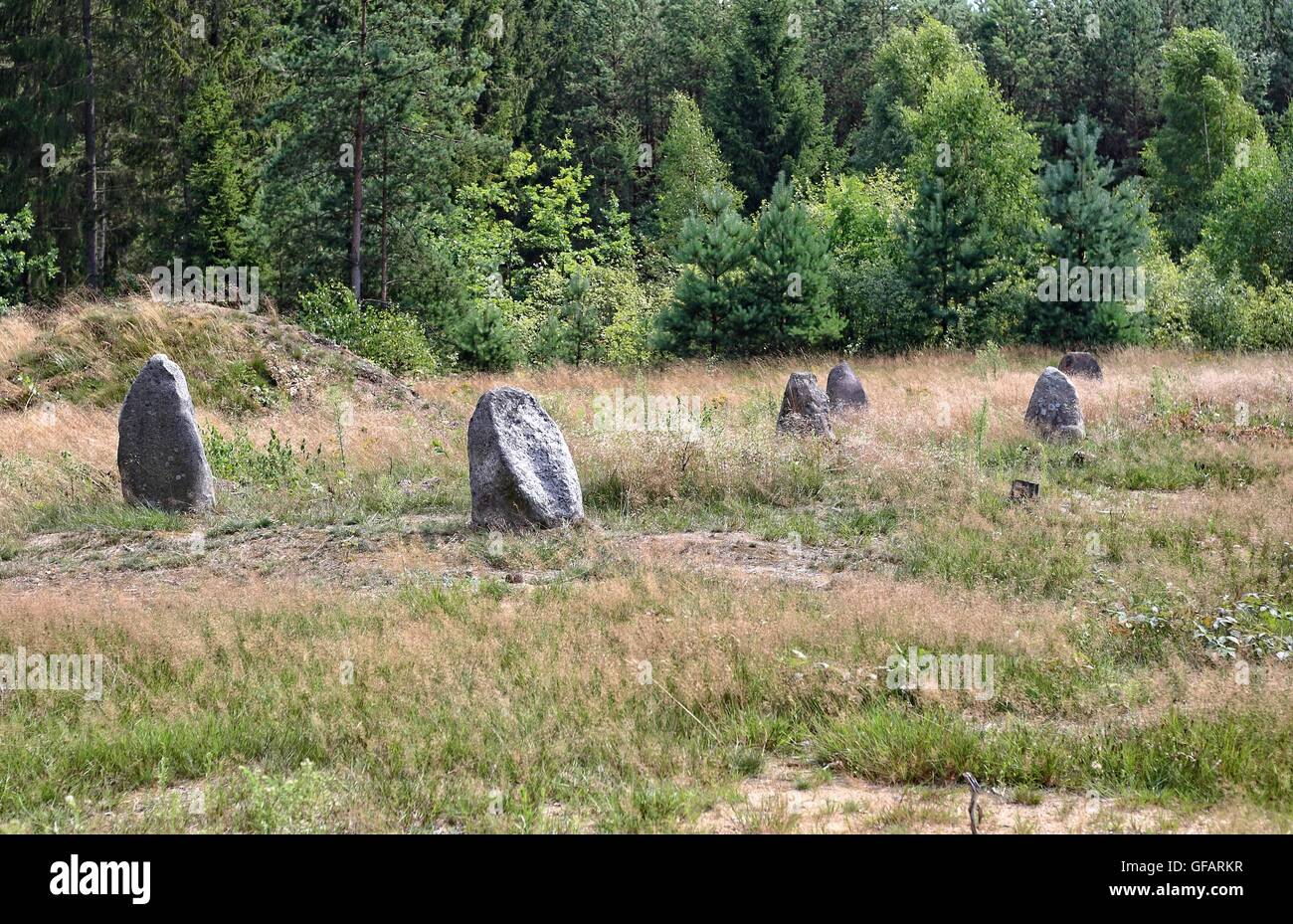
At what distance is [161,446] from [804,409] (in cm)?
785

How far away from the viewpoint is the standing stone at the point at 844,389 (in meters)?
17.6

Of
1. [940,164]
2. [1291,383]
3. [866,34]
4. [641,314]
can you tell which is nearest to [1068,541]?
[1291,383]

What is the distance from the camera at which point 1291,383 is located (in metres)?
17.4

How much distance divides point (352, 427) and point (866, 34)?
48341 mm

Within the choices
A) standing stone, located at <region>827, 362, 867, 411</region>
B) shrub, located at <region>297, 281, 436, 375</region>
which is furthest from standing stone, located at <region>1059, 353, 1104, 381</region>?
shrub, located at <region>297, 281, 436, 375</region>

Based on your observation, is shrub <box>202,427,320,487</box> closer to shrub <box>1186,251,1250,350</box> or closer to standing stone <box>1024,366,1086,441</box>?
standing stone <box>1024,366,1086,441</box>

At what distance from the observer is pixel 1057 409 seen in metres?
15.2

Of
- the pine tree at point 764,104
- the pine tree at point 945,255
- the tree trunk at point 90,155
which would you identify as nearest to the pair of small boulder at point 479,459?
the pine tree at point 945,255

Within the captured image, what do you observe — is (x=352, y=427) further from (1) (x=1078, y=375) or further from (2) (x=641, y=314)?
(2) (x=641, y=314)

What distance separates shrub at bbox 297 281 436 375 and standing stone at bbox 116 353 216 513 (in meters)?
12.5

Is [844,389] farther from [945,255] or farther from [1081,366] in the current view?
[945,255]

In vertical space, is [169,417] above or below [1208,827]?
above

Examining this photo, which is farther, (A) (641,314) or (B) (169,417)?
(A) (641,314)

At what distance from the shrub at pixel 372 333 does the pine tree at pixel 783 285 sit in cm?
761
